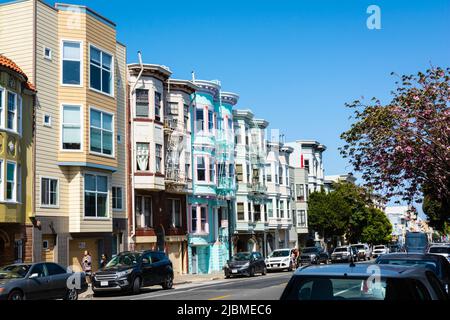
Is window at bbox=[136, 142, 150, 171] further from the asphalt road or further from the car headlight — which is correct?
the car headlight

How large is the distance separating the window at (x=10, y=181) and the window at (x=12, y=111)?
1.64 metres

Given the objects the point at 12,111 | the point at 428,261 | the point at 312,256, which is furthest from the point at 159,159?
the point at 428,261

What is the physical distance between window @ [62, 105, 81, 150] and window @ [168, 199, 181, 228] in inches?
466

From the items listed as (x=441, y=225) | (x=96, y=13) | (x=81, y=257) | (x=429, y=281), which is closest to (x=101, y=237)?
(x=81, y=257)

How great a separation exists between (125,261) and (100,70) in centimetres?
1199

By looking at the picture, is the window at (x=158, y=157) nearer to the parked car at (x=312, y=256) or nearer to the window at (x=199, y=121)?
the window at (x=199, y=121)

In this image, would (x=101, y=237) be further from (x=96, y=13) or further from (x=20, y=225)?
(x=96, y=13)

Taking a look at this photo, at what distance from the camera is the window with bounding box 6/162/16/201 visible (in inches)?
999

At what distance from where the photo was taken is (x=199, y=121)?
44.5 m

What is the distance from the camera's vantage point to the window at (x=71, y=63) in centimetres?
2998

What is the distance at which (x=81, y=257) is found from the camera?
30.6 m

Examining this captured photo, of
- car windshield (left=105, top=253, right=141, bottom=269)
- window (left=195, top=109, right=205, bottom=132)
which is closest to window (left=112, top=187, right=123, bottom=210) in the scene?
car windshield (left=105, top=253, right=141, bottom=269)

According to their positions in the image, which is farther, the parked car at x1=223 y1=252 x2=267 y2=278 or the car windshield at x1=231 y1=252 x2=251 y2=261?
the car windshield at x1=231 y1=252 x2=251 y2=261
